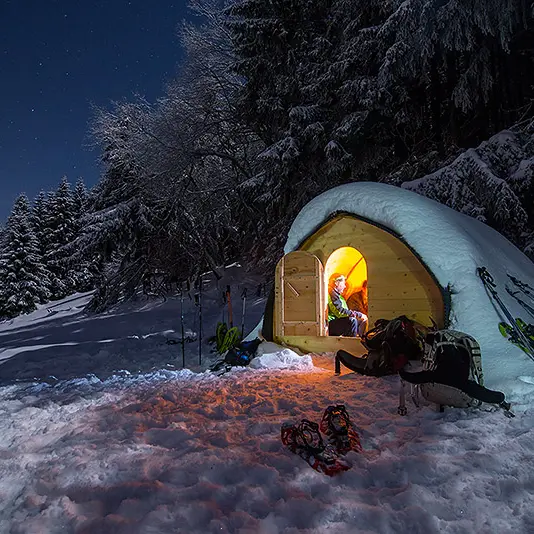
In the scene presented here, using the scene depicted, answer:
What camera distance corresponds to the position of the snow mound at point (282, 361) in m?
5.96

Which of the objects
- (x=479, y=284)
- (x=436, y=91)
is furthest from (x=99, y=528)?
(x=436, y=91)

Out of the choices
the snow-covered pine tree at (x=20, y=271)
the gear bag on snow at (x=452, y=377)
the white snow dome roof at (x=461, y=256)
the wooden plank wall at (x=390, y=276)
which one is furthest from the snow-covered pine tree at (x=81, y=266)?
the gear bag on snow at (x=452, y=377)

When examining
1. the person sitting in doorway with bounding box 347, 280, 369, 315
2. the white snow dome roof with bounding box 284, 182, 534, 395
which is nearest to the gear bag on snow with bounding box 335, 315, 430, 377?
the white snow dome roof with bounding box 284, 182, 534, 395

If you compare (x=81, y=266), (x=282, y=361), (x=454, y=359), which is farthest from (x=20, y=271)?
(x=454, y=359)

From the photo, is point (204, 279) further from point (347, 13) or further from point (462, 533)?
point (462, 533)

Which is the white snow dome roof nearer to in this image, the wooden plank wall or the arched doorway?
the wooden plank wall

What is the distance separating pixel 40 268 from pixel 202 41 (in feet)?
66.6

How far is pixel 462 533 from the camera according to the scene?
1905 mm

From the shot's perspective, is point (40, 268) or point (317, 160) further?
point (40, 268)

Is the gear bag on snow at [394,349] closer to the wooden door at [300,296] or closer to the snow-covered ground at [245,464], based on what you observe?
the snow-covered ground at [245,464]

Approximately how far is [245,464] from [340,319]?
4825 millimetres

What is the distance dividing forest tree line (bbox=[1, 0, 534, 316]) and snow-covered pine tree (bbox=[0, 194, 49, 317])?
11.2 metres

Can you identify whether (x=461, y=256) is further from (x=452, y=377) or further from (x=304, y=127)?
(x=304, y=127)

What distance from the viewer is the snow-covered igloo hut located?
16.3ft
